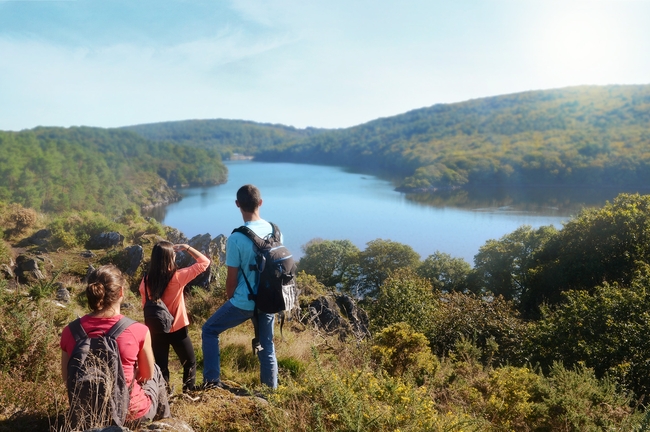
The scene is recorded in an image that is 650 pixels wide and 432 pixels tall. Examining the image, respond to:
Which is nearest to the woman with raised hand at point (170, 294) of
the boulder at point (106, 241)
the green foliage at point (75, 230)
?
the green foliage at point (75, 230)

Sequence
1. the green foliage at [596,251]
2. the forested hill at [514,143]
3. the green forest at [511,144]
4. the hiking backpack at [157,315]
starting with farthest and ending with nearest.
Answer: the forested hill at [514,143]
the green forest at [511,144]
the green foliage at [596,251]
the hiking backpack at [157,315]

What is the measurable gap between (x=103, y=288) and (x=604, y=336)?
804 cm

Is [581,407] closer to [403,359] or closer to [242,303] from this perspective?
[403,359]

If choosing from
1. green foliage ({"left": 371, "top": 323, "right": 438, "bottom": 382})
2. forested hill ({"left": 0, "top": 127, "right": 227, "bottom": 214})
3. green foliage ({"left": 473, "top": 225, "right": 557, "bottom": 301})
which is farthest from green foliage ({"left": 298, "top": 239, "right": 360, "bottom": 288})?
forested hill ({"left": 0, "top": 127, "right": 227, "bottom": 214})

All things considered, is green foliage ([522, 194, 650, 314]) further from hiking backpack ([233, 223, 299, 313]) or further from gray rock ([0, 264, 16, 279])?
gray rock ([0, 264, 16, 279])

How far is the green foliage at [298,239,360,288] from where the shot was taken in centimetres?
2955

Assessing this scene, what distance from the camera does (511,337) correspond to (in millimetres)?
11656

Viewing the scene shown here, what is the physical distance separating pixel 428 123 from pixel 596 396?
181 metres

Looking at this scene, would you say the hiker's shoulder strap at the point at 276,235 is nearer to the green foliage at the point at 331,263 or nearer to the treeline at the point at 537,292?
the treeline at the point at 537,292

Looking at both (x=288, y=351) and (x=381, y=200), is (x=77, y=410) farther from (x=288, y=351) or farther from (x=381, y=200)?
(x=381, y=200)

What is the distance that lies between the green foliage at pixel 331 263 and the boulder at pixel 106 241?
62.3 ft

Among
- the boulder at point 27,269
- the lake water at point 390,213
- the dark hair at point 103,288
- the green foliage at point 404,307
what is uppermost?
the dark hair at point 103,288

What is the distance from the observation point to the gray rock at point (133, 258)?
8.95m

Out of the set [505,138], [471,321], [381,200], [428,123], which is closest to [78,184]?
[381,200]
